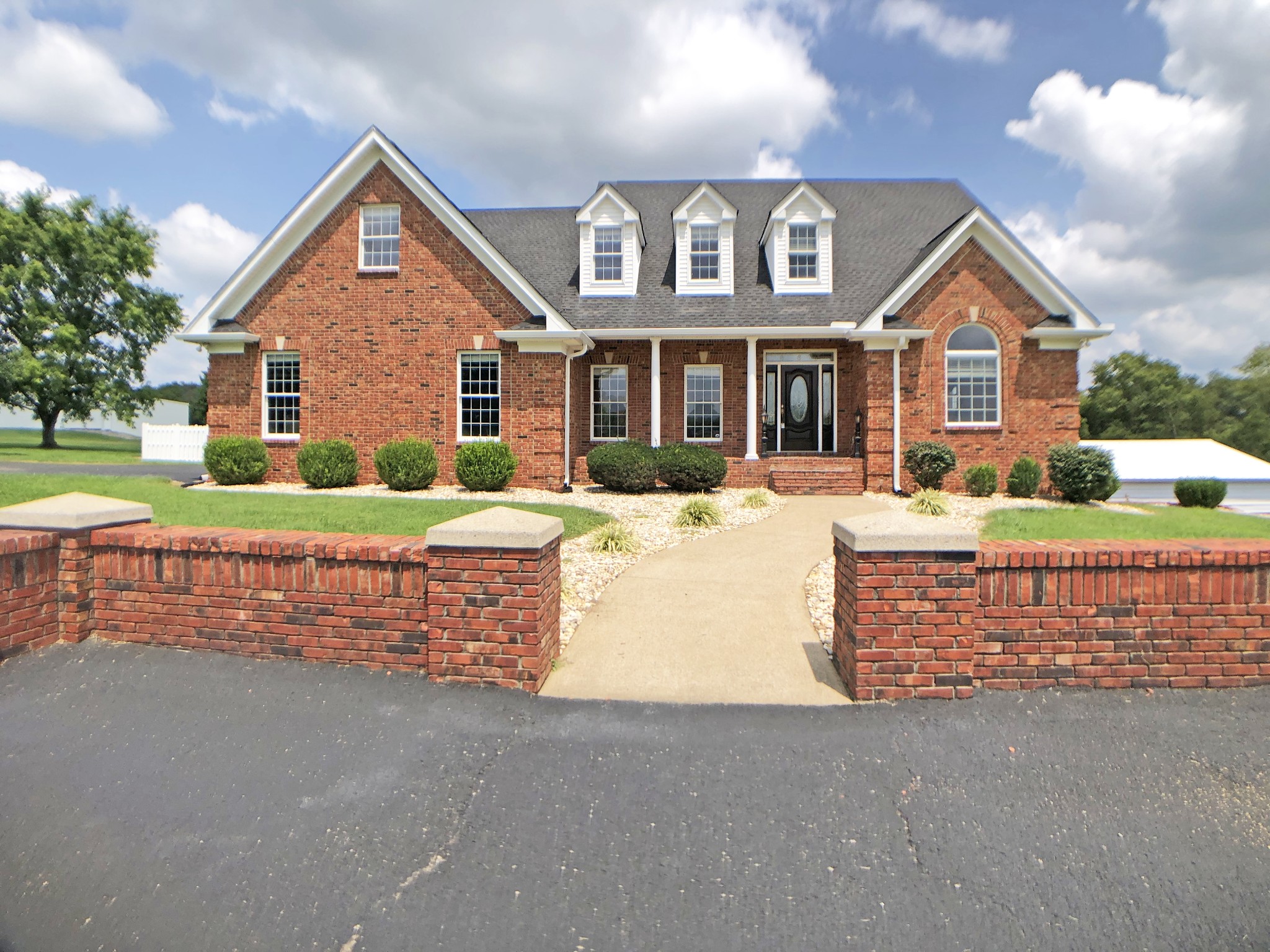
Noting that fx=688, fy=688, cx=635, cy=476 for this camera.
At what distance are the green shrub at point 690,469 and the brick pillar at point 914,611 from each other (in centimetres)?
1064

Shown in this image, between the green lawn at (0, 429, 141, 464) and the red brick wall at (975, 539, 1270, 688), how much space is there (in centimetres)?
2801

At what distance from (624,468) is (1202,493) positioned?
14636mm

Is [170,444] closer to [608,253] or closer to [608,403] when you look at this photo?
[608,403]

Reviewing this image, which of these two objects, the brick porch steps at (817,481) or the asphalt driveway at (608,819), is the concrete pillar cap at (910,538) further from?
the brick porch steps at (817,481)

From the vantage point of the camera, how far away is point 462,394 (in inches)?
657

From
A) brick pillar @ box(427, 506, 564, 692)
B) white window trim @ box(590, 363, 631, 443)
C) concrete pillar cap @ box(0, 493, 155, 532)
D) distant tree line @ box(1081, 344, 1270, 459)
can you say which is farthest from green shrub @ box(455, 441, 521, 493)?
distant tree line @ box(1081, 344, 1270, 459)

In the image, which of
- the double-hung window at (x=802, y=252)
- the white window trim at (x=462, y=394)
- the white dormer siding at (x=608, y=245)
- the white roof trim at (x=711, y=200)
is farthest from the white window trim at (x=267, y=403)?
the double-hung window at (x=802, y=252)

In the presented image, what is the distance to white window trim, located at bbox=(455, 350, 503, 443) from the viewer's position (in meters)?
16.5

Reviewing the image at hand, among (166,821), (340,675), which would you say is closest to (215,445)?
(340,675)

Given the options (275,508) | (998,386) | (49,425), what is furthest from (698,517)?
(49,425)

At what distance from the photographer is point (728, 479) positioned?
1678 cm

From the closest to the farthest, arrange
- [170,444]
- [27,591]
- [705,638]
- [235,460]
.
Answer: [27,591], [705,638], [235,460], [170,444]

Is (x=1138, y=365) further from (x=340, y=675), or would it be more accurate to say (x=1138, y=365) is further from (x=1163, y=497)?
(x=340, y=675)

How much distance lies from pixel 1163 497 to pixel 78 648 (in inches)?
1040
